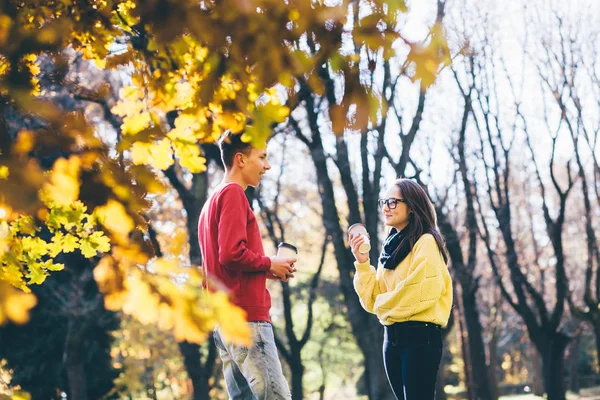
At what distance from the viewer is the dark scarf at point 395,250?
13.3 feet

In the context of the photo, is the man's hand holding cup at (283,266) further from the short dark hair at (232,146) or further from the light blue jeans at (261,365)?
the short dark hair at (232,146)

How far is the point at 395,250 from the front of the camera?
4.12m

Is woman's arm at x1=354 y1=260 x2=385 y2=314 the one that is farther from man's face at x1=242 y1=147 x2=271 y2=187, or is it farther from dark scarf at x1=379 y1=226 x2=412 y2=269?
man's face at x1=242 y1=147 x2=271 y2=187

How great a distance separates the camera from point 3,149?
1.81 metres

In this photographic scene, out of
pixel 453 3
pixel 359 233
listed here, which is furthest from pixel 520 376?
pixel 359 233

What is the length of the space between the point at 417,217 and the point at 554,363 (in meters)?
14.3

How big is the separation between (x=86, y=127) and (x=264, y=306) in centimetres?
168

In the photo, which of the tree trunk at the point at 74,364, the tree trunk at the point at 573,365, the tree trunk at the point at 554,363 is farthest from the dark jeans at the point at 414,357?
the tree trunk at the point at 573,365

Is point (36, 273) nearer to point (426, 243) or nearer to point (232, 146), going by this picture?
point (232, 146)

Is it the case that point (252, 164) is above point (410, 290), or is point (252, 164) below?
above

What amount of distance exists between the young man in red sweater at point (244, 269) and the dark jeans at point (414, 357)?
86 cm

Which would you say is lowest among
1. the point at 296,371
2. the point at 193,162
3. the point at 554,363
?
the point at 554,363

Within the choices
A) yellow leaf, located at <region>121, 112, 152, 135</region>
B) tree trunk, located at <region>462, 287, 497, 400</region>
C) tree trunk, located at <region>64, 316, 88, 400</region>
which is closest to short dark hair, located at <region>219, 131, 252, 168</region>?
yellow leaf, located at <region>121, 112, 152, 135</region>

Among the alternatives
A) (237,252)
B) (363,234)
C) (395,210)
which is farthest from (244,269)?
(395,210)
